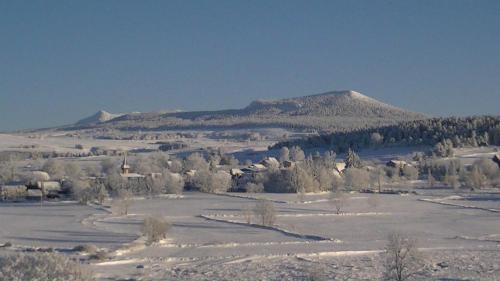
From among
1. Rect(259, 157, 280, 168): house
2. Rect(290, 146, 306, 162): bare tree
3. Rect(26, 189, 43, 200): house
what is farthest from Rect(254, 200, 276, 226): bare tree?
Rect(290, 146, 306, 162): bare tree

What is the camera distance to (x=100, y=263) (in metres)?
21.1

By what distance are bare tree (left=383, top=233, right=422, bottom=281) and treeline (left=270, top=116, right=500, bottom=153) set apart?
57316 mm

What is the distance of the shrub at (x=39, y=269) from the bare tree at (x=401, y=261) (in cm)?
843

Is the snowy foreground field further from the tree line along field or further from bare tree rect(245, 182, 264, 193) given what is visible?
bare tree rect(245, 182, 264, 193)

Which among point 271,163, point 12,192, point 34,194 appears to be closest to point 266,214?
point 34,194

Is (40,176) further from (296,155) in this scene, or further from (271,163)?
(296,155)

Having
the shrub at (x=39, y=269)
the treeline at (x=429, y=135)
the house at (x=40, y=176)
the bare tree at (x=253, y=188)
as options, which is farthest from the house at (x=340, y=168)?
the shrub at (x=39, y=269)

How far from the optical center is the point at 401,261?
63.5 feet

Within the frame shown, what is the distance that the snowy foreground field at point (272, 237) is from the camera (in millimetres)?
20609

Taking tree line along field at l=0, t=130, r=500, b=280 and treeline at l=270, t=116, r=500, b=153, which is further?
treeline at l=270, t=116, r=500, b=153

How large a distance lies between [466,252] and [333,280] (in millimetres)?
6553

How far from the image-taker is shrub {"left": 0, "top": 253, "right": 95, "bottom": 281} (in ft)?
40.8

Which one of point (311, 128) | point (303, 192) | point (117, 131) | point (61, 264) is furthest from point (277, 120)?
point (61, 264)

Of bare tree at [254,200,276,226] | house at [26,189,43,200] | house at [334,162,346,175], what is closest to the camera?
bare tree at [254,200,276,226]
